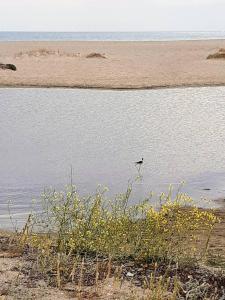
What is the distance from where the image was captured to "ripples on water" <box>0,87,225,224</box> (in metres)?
12.4

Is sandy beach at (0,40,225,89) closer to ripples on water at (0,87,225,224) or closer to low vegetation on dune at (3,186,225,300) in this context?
ripples on water at (0,87,225,224)

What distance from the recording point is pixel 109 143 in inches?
643

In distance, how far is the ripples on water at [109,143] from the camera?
12438 mm

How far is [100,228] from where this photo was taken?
739cm

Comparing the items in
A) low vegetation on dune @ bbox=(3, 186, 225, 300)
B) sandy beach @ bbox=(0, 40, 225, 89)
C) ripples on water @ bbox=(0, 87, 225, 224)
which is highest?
sandy beach @ bbox=(0, 40, 225, 89)

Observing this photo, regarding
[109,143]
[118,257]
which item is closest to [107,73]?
[109,143]

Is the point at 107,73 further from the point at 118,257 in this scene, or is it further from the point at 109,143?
the point at 118,257

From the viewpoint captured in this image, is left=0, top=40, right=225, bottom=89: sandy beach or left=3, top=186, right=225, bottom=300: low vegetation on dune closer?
left=3, top=186, right=225, bottom=300: low vegetation on dune

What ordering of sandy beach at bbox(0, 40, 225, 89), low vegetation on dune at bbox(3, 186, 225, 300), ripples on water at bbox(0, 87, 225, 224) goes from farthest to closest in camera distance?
sandy beach at bbox(0, 40, 225, 89), ripples on water at bbox(0, 87, 225, 224), low vegetation on dune at bbox(3, 186, 225, 300)

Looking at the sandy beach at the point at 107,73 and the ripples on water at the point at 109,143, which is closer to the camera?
the ripples on water at the point at 109,143

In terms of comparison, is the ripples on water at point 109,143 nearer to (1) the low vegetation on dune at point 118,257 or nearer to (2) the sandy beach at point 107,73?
(1) the low vegetation on dune at point 118,257

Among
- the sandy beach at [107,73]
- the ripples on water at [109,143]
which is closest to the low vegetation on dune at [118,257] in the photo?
the ripples on water at [109,143]

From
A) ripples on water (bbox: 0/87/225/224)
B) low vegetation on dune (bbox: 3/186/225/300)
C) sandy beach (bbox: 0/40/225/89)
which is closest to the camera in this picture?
low vegetation on dune (bbox: 3/186/225/300)

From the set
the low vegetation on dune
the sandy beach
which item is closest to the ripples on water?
the low vegetation on dune
